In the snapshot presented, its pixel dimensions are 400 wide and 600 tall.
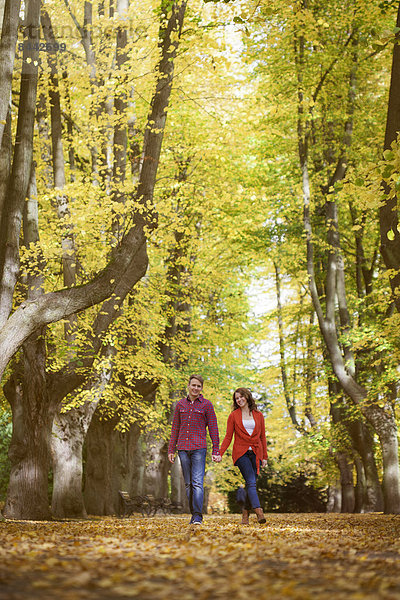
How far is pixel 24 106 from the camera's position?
12539 mm

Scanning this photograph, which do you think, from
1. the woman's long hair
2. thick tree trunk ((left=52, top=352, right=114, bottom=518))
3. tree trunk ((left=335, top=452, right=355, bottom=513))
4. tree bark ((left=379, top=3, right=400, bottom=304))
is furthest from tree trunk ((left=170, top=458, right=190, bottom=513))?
tree bark ((left=379, top=3, right=400, bottom=304))

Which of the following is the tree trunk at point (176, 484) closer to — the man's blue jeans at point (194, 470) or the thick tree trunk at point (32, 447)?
the thick tree trunk at point (32, 447)

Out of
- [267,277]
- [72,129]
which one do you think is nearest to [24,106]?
[72,129]

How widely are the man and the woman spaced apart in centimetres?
113

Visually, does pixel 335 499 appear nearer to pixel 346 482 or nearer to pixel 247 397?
pixel 346 482

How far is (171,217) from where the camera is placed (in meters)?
16.5

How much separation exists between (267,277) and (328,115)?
1349 cm

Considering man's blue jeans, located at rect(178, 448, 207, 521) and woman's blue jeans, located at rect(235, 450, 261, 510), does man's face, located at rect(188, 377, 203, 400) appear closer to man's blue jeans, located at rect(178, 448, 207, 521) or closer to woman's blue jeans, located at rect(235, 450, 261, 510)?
man's blue jeans, located at rect(178, 448, 207, 521)

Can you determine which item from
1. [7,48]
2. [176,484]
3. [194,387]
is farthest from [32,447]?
[176,484]

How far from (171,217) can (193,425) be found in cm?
820

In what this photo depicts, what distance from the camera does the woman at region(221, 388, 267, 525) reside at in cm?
1036

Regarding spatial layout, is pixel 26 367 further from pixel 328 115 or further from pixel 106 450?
pixel 328 115

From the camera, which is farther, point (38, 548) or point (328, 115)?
point (328, 115)

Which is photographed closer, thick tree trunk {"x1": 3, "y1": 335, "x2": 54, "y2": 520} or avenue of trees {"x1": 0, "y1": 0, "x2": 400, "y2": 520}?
avenue of trees {"x1": 0, "y1": 0, "x2": 400, "y2": 520}
